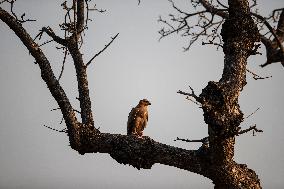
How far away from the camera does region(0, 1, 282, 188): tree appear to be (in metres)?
4.29

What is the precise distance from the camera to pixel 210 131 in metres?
4.31

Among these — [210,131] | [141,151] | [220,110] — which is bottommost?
[141,151]

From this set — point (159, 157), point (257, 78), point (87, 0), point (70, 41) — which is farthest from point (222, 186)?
point (87, 0)

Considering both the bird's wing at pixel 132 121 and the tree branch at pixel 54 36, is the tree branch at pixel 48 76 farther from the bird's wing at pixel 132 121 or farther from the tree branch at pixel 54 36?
the bird's wing at pixel 132 121

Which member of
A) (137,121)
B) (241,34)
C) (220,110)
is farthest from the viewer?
(137,121)

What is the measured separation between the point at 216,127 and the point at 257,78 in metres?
1.36

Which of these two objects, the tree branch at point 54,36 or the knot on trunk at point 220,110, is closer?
the knot on trunk at point 220,110

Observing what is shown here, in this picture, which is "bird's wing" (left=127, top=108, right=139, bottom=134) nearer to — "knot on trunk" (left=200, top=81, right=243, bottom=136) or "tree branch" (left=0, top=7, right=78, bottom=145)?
"tree branch" (left=0, top=7, right=78, bottom=145)

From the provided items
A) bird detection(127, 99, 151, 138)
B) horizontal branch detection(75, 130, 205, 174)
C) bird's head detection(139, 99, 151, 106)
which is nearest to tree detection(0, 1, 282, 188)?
horizontal branch detection(75, 130, 205, 174)

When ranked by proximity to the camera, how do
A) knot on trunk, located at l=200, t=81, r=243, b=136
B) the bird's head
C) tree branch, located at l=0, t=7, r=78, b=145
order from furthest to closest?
the bird's head → tree branch, located at l=0, t=7, r=78, b=145 → knot on trunk, located at l=200, t=81, r=243, b=136

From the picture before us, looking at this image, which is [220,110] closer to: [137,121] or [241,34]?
[241,34]

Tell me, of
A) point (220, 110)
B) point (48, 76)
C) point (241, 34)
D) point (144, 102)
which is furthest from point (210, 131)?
point (144, 102)

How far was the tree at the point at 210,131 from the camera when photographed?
429 cm

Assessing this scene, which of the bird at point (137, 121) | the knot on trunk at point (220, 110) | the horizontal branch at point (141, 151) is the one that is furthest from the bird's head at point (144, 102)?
the knot on trunk at point (220, 110)
